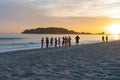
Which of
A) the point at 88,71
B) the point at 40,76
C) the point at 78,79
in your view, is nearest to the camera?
the point at 78,79

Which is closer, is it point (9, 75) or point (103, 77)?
point (103, 77)

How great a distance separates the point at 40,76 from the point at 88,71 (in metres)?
2.49

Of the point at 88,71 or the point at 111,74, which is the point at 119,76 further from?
the point at 88,71

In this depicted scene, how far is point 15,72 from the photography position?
1315cm

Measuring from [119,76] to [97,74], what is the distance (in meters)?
1.03

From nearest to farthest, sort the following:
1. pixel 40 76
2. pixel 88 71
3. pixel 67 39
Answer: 1. pixel 40 76
2. pixel 88 71
3. pixel 67 39

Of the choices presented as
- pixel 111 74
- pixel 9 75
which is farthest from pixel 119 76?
pixel 9 75

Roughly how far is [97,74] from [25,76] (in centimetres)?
321

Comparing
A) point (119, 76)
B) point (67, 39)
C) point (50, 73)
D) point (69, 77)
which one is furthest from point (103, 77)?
point (67, 39)

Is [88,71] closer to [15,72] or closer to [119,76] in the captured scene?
[119,76]

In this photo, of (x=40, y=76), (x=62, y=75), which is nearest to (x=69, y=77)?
(x=62, y=75)

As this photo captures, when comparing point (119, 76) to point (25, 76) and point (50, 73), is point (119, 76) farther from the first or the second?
point (25, 76)

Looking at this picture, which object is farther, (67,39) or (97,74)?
(67,39)

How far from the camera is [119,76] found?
37.9ft
